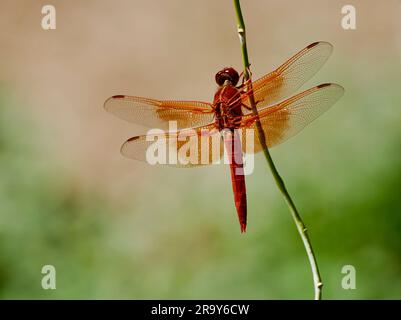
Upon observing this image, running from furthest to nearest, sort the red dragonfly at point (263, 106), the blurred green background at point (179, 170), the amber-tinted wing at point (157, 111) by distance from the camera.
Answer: the blurred green background at point (179, 170) → the amber-tinted wing at point (157, 111) → the red dragonfly at point (263, 106)

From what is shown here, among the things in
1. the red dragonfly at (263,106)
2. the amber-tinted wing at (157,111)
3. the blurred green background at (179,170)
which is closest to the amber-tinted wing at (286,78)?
the red dragonfly at (263,106)

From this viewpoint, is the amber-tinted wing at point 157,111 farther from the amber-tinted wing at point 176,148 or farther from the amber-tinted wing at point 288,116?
the amber-tinted wing at point 288,116

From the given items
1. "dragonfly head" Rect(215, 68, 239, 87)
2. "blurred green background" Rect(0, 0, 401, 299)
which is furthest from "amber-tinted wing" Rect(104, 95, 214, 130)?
"blurred green background" Rect(0, 0, 401, 299)

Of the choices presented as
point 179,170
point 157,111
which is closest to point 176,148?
point 157,111

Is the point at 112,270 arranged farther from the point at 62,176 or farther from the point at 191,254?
Result: the point at 62,176

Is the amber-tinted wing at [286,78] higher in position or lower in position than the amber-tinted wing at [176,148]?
higher

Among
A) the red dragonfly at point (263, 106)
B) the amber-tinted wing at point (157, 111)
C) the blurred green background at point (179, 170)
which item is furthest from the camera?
the blurred green background at point (179, 170)

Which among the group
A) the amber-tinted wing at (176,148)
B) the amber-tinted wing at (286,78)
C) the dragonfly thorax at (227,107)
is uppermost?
the amber-tinted wing at (286,78)
